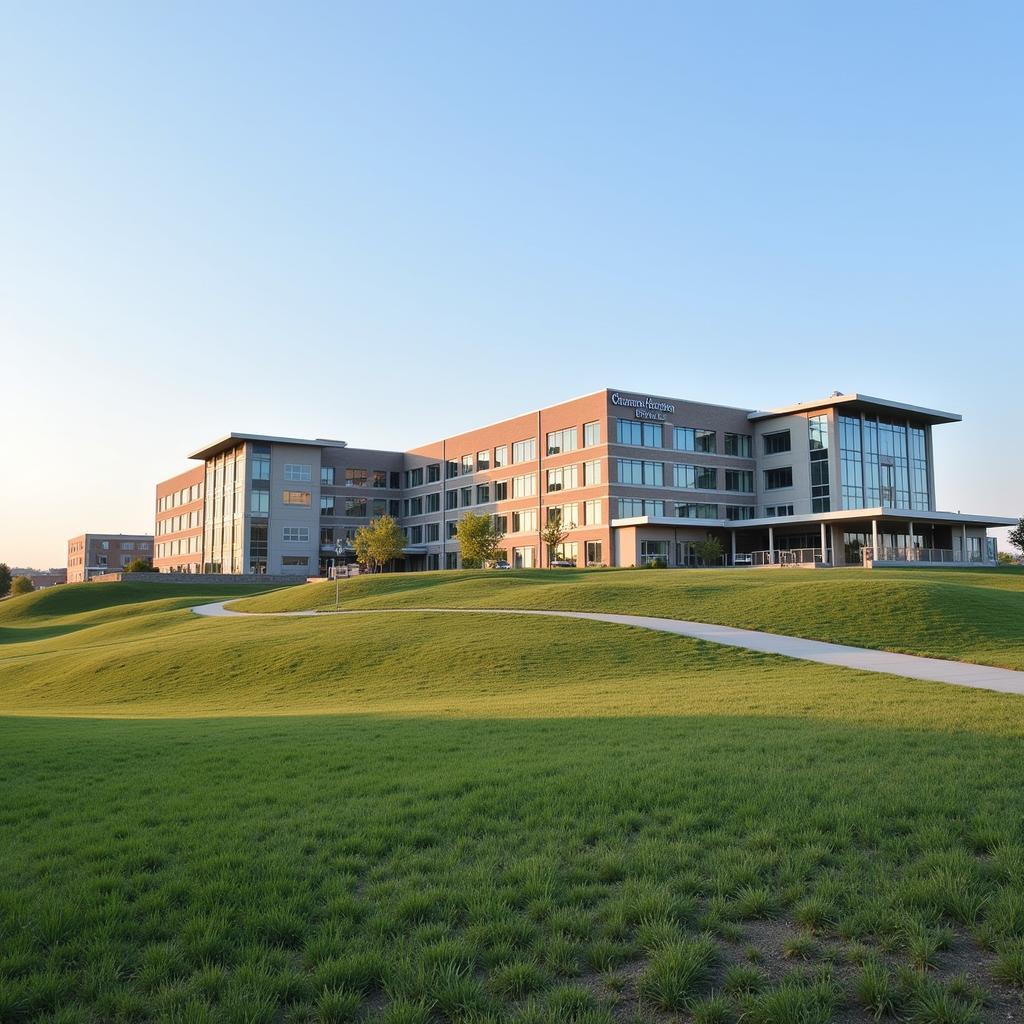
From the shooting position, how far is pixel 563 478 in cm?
7588

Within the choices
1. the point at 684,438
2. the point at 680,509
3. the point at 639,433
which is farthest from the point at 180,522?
the point at 684,438

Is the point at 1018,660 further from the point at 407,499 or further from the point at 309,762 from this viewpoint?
the point at 407,499

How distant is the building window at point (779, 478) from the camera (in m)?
75.1

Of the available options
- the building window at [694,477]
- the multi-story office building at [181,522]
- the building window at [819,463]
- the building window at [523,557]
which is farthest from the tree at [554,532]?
the multi-story office building at [181,522]

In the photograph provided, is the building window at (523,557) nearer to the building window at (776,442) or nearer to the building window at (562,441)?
the building window at (562,441)

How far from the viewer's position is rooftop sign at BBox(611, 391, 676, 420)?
7112cm

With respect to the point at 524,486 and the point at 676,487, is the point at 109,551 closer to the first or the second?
the point at 524,486

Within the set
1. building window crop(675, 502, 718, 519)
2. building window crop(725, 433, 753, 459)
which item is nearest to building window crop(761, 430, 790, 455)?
building window crop(725, 433, 753, 459)

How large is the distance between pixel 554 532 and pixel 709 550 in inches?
485

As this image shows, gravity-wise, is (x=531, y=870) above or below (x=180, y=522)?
below

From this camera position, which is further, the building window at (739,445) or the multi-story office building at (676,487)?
the building window at (739,445)

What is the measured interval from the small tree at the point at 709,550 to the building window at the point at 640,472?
275 inches

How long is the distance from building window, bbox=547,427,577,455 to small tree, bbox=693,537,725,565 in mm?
14055

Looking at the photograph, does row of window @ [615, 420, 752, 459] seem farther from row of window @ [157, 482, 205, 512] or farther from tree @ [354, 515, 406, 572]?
row of window @ [157, 482, 205, 512]
